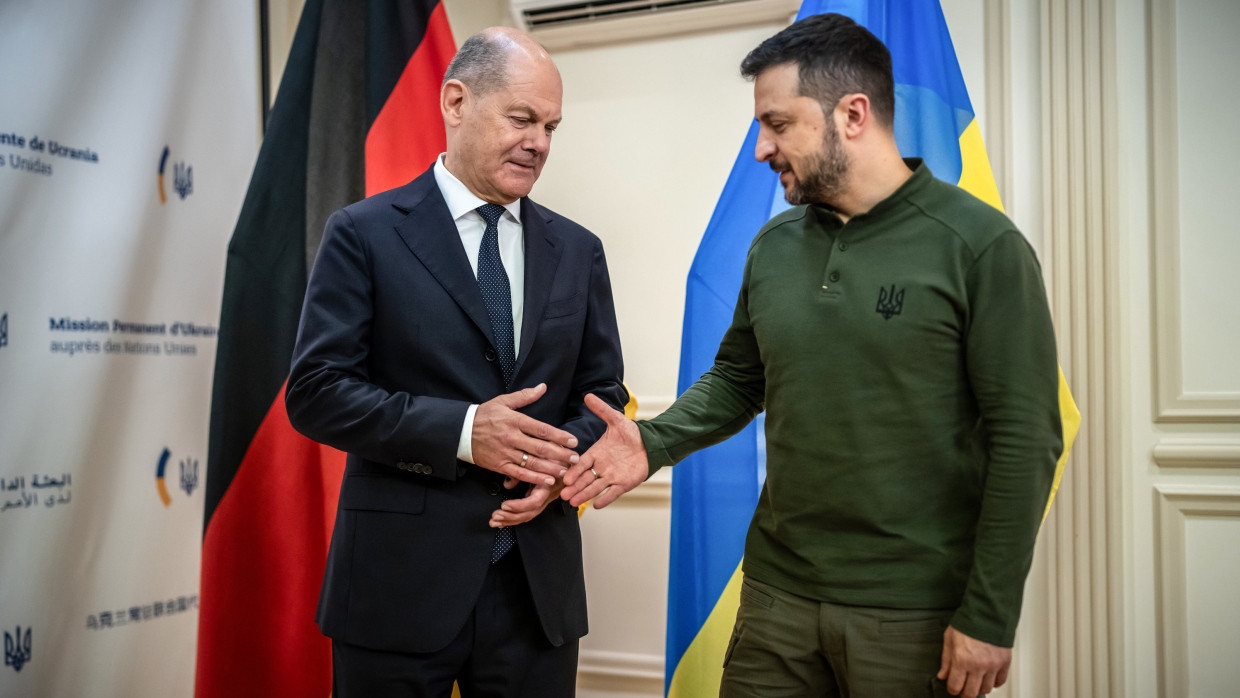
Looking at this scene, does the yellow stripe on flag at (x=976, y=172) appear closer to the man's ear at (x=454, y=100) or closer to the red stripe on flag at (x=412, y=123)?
the man's ear at (x=454, y=100)

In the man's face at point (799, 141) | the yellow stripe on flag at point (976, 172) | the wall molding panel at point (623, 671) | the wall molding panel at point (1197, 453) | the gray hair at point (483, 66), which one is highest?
the gray hair at point (483, 66)

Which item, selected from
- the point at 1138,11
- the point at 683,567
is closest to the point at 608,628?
the point at 683,567

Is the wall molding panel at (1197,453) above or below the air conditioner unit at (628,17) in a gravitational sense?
below

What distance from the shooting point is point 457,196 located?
5.20 ft

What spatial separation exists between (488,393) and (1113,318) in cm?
182

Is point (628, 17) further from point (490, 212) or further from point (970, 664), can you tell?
point (970, 664)

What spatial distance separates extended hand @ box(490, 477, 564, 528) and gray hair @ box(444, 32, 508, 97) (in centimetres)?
74

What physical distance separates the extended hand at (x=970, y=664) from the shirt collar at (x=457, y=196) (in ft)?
3.38

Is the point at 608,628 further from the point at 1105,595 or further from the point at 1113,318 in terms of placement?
the point at 1113,318

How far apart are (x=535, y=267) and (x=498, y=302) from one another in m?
0.10

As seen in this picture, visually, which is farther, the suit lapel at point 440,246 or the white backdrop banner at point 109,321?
the white backdrop banner at point 109,321

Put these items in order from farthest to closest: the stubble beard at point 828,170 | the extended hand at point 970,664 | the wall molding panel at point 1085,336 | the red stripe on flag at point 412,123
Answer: the wall molding panel at point 1085,336 → the red stripe on flag at point 412,123 → the stubble beard at point 828,170 → the extended hand at point 970,664

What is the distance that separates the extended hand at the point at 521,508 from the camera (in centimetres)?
142

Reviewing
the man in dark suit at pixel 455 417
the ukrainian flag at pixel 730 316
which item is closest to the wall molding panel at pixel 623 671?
the ukrainian flag at pixel 730 316
